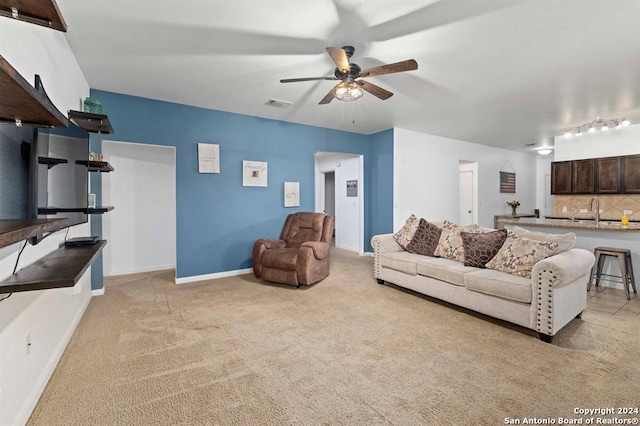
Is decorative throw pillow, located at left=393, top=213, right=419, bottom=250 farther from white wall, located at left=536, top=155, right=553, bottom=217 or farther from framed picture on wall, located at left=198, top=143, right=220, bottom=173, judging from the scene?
white wall, located at left=536, top=155, right=553, bottom=217

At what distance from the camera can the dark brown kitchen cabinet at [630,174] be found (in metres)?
5.15

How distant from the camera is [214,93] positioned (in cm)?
394

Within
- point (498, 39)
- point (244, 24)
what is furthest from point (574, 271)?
point (244, 24)

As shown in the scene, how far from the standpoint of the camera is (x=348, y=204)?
22.8 feet

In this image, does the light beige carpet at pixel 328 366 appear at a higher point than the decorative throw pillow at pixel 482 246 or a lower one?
lower

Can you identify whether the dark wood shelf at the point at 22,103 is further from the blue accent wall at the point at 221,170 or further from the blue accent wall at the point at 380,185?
the blue accent wall at the point at 380,185

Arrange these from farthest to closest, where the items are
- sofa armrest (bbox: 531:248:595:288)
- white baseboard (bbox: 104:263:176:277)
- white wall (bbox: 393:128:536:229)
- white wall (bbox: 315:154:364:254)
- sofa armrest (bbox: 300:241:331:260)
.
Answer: white wall (bbox: 315:154:364:254) → white wall (bbox: 393:128:536:229) → white baseboard (bbox: 104:263:176:277) → sofa armrest (bbox: 300:241:331:260) → sofa armrest (bbox: 531:248:595:288)

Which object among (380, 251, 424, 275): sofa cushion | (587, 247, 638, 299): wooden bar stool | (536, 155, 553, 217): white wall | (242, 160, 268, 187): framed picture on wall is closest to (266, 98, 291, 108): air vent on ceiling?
(242, 160, 268, 187): framed picture on wall

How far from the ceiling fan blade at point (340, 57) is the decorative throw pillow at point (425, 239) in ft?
7.67

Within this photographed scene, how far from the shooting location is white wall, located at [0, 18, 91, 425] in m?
1.53

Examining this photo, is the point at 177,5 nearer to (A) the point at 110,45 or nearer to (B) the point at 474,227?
(A) the point at 110,45

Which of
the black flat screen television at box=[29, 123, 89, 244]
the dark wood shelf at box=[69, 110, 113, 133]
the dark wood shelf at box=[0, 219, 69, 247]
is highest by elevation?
the dark wood shelf at box=[69, 110, 113, 133]

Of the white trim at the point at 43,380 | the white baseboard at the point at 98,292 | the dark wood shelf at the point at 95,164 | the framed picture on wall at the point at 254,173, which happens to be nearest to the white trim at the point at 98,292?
the white baseboard at the point at 98,292

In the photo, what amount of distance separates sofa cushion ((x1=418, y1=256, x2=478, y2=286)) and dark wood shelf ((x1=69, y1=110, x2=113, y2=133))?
146 inches
